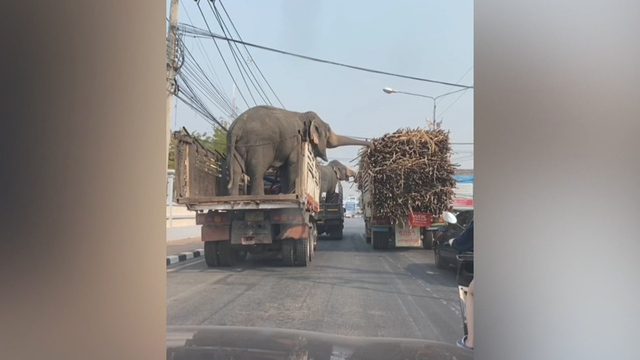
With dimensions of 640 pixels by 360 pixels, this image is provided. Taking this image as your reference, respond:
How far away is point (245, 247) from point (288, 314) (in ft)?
16.5

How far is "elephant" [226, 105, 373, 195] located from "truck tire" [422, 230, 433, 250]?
19.5ft

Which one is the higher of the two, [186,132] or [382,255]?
[186,132]

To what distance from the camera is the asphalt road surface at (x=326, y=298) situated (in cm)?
586

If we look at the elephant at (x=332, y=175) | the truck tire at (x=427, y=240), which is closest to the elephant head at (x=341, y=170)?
the elephant at (x=332, y=175)

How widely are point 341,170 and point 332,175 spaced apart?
7.74ft

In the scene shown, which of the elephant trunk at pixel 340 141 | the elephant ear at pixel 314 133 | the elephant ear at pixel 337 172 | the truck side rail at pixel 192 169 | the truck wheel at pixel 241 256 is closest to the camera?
the truck side rail at pixel 192 169

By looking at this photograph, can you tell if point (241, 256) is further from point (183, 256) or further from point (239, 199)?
point (239, 199)

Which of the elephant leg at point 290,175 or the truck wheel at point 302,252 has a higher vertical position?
the elephant leg at point 290,175

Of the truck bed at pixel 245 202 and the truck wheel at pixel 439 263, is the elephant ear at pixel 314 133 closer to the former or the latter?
the truck bed at pixel 245 202

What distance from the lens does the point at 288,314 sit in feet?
21.0

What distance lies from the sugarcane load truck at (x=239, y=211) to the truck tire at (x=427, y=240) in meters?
5.23
